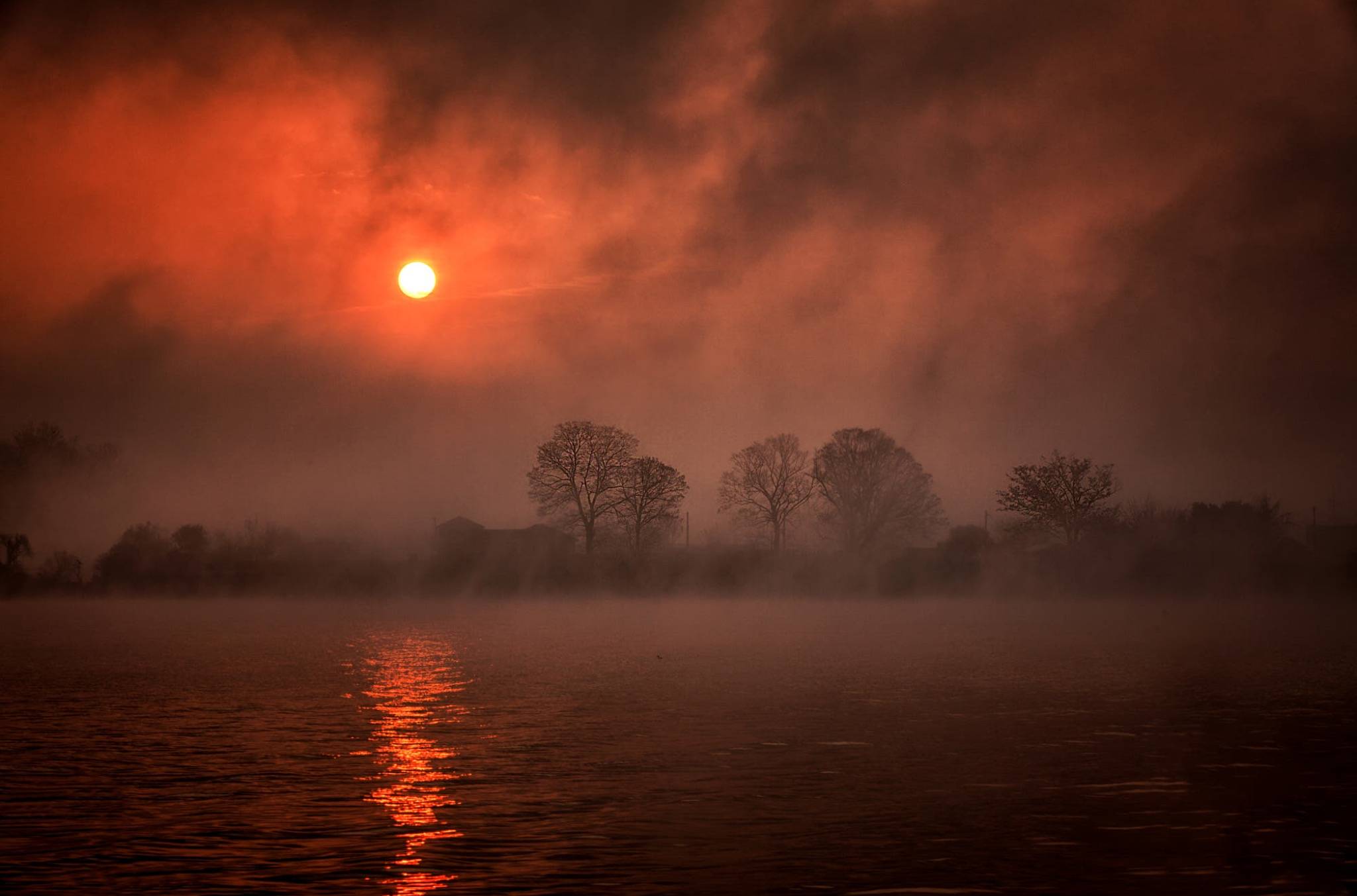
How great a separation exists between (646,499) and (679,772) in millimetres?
72552

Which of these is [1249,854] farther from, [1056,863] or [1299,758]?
[1299,758]

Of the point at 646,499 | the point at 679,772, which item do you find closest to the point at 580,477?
the point at 646,499

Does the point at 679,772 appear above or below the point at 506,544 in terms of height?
below

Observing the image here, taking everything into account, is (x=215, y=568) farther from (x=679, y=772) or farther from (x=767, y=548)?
(x=679, y=772)

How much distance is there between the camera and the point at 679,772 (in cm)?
2592

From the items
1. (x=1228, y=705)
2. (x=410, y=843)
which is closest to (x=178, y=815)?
(x=410, y=843)

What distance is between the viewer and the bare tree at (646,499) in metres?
97.6

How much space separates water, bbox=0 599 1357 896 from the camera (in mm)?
18188

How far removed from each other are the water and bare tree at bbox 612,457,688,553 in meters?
41.0

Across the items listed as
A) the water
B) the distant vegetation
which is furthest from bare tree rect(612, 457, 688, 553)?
the water

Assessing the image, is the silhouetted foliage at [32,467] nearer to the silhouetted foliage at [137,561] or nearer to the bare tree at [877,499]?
the silhouetted foliage at [137,561]

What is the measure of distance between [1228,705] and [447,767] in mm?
24143

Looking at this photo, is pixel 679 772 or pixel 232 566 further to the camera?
pixel 232 566

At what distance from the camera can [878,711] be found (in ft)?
117
